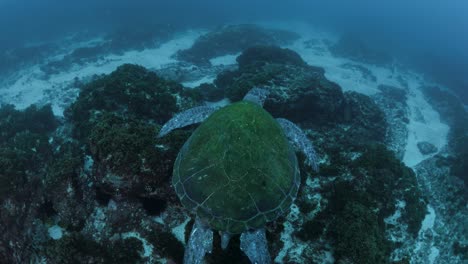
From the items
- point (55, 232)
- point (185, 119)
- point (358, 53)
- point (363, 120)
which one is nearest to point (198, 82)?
point (363, 120)

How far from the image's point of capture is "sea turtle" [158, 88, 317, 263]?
4.42 metres

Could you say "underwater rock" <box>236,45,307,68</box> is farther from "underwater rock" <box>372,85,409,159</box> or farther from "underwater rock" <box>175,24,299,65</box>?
"underwater rock" <box>372,85,409,159</box>

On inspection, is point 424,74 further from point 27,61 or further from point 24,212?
point 27,61

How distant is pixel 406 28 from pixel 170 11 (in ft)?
153

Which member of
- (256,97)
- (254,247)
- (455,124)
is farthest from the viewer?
(455,124)

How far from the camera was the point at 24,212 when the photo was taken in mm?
5836

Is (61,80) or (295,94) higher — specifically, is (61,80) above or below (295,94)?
below

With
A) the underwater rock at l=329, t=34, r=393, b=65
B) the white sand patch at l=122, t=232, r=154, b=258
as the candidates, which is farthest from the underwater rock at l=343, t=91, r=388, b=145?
the underwater rock at l=329, t=34, r=393, b=65

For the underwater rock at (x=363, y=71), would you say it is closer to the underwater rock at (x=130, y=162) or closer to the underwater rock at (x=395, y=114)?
the underwater rock at (x=395, y=114)

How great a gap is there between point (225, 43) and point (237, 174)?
74.1 ft

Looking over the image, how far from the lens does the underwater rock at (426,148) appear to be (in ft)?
43.5

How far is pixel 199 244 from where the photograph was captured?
477 centimetres

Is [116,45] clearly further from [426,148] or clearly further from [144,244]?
[426,148]

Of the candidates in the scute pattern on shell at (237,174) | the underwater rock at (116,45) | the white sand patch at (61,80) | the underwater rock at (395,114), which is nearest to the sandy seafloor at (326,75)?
the white sand patch at (61,80)
